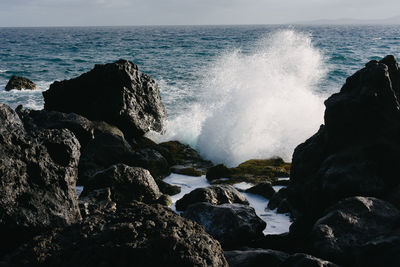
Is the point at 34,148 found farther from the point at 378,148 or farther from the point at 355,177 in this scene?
the point at 378,148

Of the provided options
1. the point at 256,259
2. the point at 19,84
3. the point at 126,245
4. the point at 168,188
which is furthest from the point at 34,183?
the point at 19,84

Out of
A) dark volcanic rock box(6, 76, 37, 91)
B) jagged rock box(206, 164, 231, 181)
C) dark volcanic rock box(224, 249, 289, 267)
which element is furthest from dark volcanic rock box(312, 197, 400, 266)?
dark volcanic rock box(6, 76, 37, 91)

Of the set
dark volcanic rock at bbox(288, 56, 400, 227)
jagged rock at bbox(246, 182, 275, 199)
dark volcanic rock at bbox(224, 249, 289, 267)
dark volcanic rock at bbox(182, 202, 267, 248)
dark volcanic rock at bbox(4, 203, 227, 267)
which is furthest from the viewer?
jagged rock at bbox(246, 182, 275, 199)

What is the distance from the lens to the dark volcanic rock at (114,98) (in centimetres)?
1134

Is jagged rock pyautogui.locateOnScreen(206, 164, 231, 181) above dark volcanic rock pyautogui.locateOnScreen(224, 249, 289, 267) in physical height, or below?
below

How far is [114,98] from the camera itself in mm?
11430

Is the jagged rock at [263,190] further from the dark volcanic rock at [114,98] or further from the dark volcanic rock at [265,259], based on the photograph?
the dark volcanic rock at [114,98]

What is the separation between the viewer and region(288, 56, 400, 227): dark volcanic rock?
5.63 meters

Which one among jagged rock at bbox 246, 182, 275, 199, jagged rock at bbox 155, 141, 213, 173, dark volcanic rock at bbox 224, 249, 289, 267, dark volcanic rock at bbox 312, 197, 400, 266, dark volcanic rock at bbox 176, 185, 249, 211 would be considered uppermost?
dark volcanic rock at bbox 312, 197, 400, 266

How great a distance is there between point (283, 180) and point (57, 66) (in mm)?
26330

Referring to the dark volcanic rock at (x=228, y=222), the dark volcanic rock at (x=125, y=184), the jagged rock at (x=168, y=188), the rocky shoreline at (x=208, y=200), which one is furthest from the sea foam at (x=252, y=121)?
the dark volcanic rock at (x=228, y=222)

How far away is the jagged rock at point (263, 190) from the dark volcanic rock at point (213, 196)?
0.93 metres

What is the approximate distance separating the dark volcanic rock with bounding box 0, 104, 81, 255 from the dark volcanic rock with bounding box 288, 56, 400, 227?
3441 mm

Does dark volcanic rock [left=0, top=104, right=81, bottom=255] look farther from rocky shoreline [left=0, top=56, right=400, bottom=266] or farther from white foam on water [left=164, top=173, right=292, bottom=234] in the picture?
white foam on water [left=164, top=173, right=292, bottom=234]
